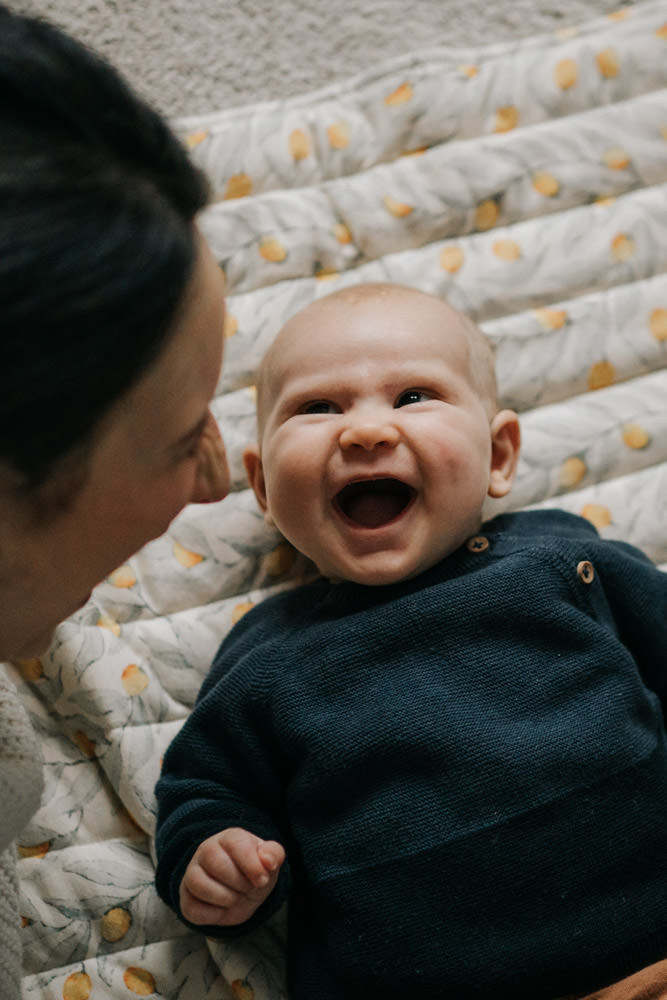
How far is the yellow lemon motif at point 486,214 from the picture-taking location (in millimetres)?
1137

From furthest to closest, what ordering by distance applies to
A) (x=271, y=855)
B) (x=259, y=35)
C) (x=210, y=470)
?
(x=259, y=35) → (x=271, y=855) → (x=210, y=470)

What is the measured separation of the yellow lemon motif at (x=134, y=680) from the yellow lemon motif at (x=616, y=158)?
2.82 feet

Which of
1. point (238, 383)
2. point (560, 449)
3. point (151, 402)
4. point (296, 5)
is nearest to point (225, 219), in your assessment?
point (238, 383)

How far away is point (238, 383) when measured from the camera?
1100 mm

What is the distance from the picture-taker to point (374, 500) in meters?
0.92

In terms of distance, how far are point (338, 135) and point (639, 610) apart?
27.4 inches

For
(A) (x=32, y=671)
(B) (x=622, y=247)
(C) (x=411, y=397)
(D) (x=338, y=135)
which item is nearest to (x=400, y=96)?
(D) (x=338, y=135)

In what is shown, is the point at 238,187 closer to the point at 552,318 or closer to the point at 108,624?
the point at 552,318

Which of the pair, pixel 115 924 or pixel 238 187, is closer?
pixel 115 924

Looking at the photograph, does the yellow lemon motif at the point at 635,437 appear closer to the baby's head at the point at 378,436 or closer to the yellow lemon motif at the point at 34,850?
the baby's head at the point at 378,436

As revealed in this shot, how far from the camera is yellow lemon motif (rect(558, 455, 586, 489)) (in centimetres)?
109

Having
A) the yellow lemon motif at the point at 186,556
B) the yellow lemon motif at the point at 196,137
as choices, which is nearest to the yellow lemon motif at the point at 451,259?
the yellow lemon motif at the point at 196,137

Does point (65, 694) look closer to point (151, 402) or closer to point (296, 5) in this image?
point (151, 402)

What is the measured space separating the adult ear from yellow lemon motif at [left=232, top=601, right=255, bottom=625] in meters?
0.32
